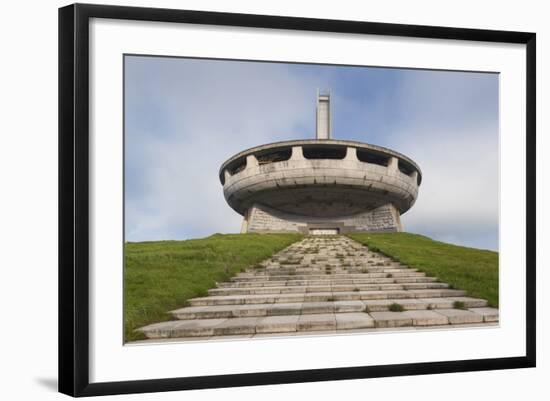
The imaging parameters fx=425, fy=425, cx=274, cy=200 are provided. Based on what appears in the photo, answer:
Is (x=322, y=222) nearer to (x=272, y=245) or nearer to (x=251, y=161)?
(x=272, y=245)

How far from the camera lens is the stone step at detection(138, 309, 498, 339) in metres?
4.97

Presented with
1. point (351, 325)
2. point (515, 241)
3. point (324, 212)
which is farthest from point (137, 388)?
point (324, 212)

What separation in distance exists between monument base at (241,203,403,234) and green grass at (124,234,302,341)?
6.33ft

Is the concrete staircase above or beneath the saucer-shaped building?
beneath

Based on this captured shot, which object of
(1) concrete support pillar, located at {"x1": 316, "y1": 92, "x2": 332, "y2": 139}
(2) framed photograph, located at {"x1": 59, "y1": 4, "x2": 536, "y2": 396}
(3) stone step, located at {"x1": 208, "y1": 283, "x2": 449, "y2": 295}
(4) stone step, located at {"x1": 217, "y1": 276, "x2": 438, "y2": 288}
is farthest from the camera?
(1) concrete support pillar, located at {"x1": 316, "y1": 92, "x2": 332, "y2": 139}

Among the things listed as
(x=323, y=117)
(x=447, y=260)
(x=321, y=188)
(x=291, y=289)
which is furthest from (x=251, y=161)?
(x=447, y=260)

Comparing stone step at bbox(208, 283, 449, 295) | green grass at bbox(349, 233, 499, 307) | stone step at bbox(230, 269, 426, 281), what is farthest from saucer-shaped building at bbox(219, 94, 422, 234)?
stone step at bbox(208, 283, 449, 295)

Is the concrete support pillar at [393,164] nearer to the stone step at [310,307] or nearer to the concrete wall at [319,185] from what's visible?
the concrete wall at [319,185]

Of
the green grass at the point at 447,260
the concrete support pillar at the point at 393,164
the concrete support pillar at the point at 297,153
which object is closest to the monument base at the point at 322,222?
the green grass at the point at 447,260

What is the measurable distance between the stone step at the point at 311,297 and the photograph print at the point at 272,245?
0.02m

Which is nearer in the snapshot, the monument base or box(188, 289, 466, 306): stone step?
box(188, 289, 466, 306): stone step

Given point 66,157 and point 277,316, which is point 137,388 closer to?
point 277,316

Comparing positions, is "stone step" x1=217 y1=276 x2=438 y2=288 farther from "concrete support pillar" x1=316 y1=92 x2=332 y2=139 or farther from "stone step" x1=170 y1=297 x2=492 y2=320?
"concrete support pillar" x1=316 y1=92 x2=332 y2=139

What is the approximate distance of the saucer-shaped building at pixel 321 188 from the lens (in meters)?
8.24
